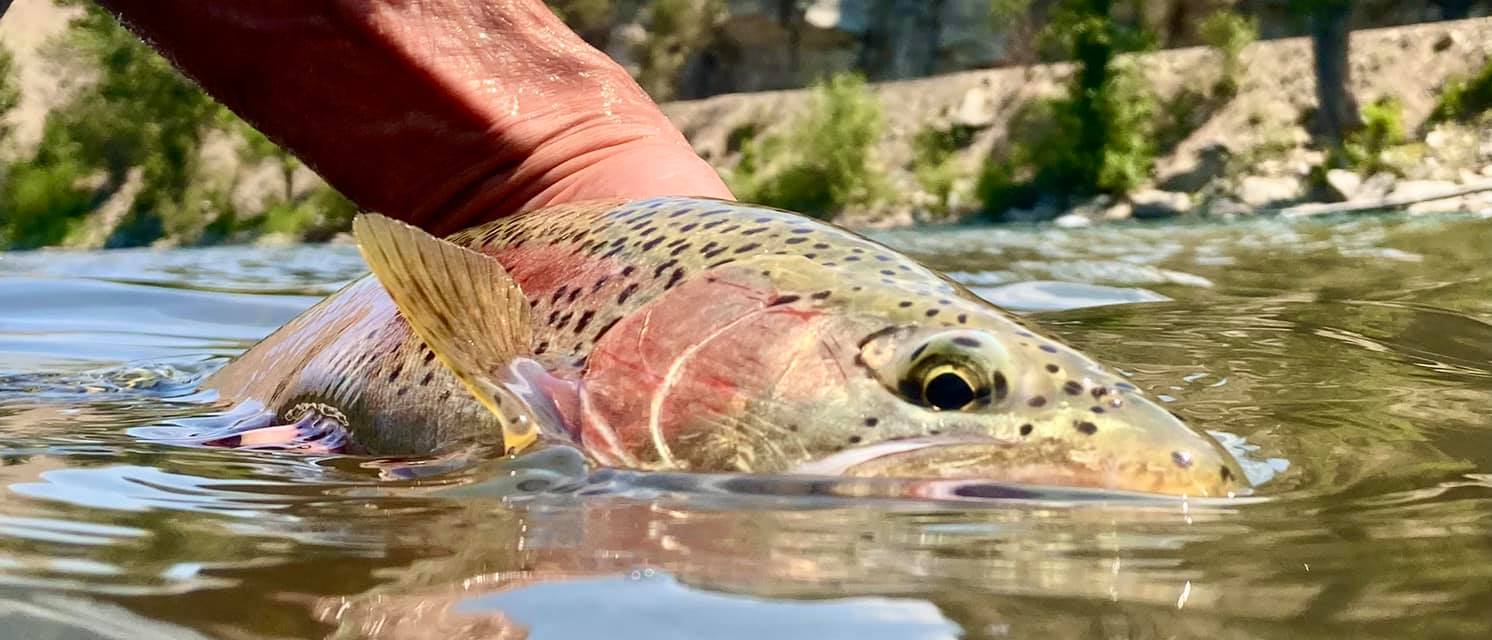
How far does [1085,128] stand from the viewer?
38.0 meters

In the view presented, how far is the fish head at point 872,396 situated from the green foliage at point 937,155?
3694 centimetres

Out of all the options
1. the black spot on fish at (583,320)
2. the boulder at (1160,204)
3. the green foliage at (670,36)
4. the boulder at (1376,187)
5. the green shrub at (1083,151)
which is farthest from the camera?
the green foliage at (670,36)

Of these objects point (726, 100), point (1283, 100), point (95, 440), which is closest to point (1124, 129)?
point (1283, 100)

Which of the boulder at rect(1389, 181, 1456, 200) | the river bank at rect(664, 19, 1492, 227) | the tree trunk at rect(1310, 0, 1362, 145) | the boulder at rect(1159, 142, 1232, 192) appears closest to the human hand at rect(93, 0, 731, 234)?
the boulder at rect(1389, 181, 1456, 200)

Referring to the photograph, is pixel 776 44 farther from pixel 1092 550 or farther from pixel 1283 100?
pixel 1092 550

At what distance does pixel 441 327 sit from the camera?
7.08 ft

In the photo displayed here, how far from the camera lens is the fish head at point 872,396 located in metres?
1.90

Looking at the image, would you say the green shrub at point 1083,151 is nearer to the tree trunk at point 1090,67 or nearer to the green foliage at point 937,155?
the tree trunk at point 1090,67

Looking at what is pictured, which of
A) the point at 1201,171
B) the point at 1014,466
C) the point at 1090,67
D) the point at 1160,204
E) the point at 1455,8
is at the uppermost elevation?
the point at 1014,466

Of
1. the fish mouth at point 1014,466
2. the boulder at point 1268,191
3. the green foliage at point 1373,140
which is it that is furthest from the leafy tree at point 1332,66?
the fish mouth at point 1014,466

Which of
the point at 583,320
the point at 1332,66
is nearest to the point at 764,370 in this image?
the point at 583,320

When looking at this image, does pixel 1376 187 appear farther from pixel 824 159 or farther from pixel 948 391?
pixel 948 391

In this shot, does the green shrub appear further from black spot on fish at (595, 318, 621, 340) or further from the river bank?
black spot on fish at (595, 318, 621, 340)

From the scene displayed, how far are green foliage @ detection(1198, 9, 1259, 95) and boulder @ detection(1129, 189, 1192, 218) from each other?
745 centimetres
